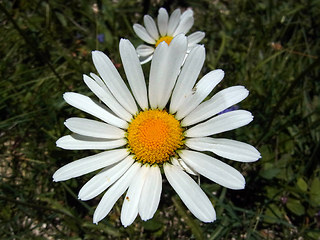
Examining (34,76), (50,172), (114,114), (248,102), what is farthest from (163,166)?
(34,76)

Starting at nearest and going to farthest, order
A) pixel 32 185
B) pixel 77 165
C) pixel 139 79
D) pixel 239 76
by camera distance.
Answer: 1. pixel 77 165
2. pixel 139 79
3. pixel 32 185
4. pixel 239 76

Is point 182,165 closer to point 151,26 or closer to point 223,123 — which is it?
point 223,123

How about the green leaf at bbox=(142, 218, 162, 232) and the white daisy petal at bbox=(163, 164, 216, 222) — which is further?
the green leaf at bbox=(142, 218, 162, 232)

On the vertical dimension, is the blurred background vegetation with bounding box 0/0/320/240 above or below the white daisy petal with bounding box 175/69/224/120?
below

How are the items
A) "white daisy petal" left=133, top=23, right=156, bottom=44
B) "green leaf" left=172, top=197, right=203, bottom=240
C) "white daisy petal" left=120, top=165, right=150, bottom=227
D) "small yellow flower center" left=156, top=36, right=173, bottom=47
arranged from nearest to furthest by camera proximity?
"white daisy petal" left=120, top=165, right=150, bottom=227 → "green leaf" left=172, top=197, right=203, bottom=240 → "white daisy petal" left=133, top=23, right=156, bottom=44 → "small yellow flower center" left=156, top=36, right=173, bottom=47

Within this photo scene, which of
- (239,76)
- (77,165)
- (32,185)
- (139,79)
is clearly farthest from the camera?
(239,76)

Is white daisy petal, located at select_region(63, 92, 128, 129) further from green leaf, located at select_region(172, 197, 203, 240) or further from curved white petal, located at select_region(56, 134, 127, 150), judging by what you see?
green leaf, located at select_region(172, 197, 203, 240)

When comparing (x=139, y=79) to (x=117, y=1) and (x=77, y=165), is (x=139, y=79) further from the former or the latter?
(x=117, y=1)

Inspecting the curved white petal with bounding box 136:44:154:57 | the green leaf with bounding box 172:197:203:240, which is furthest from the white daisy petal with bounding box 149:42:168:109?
the curved white petal with bounding box 136:44:154:57
